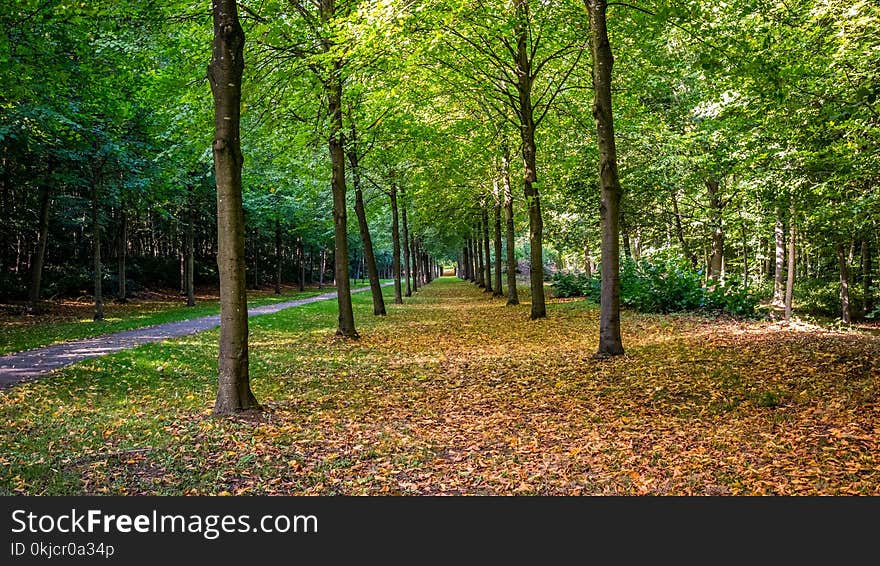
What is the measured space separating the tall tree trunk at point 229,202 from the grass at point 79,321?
26.5 feet

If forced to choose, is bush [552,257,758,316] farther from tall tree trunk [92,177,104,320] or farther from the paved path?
tall tree trunk [92,177,104,320]

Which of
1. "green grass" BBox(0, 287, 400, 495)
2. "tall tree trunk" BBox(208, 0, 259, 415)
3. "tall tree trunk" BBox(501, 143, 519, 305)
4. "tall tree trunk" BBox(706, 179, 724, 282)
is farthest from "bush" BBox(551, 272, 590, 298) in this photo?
"tall tree trunk" BBox(208, 0, 259, 415)

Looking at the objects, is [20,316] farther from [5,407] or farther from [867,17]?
[867,17]

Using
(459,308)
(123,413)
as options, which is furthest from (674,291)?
(123,413)

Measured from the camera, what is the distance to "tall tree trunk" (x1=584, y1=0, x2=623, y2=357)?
10367 mm

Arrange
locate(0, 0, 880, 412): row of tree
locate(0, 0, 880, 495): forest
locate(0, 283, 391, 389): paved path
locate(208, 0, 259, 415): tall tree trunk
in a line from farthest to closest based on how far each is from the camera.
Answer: locate(0, 283, 391, 389): paved path → locate(0, 0, 880, 412): row of tree → locate(208, 0, 259, 415): tall tree trunk → locate(0, 0, 880, 495): forest

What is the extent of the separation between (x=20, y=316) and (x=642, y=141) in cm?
2285

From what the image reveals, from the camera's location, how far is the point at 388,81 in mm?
14125

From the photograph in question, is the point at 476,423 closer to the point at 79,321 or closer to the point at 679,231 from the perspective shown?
the point at 79,321

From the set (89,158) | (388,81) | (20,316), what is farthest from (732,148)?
(20,316)

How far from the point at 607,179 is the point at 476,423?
5.59 meters

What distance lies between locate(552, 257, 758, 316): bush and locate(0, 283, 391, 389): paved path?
45.3 feet

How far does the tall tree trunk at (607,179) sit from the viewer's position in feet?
34.0

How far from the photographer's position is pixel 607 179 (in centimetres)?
1048
